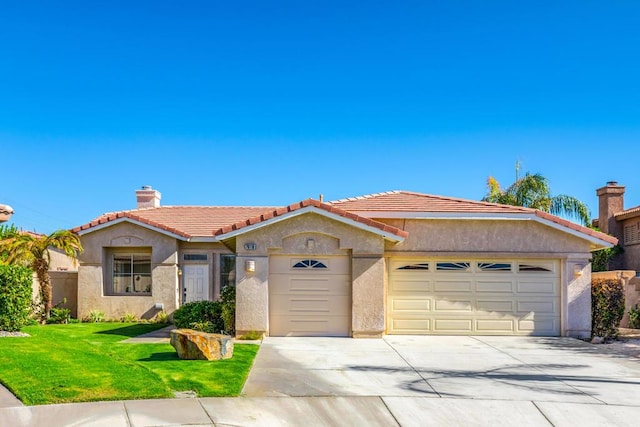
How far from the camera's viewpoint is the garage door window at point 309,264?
14617 mm

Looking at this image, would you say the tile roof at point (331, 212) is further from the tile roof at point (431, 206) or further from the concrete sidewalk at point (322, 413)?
the concrete sidewalk at point (322, 413)

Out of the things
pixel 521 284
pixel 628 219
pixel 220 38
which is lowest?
pixel 521 284

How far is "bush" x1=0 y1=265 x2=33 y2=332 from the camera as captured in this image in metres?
14.4

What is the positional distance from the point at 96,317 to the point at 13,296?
187 inches

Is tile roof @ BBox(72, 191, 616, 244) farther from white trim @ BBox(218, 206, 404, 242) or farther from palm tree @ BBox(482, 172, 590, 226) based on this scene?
palm tree @ BBox(482, 172, 590, 226)

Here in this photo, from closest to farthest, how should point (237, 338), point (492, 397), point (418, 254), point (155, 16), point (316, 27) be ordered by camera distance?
point (492, 397) → point (237, 338) → point (418, 254) → point (155, 16) → point (316, 27)

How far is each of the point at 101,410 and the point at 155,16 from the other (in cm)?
1386

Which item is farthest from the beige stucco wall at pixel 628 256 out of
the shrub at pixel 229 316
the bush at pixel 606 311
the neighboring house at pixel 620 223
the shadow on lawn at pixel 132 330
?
the shadow on lawn at pixel 132 330

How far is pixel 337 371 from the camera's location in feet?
33.1

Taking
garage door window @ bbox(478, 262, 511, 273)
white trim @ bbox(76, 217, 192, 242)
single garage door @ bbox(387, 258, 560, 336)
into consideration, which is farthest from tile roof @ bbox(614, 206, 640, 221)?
white trim @ bbox(76, 217, 192, 242)

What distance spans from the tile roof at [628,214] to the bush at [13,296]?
24229 millimetres

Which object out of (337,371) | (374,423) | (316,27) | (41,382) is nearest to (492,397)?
(374,423)

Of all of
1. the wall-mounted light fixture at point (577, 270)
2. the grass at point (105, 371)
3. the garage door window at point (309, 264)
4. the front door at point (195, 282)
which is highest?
the garage door window at point (309, 264)

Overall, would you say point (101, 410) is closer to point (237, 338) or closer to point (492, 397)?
point (492, 397)
